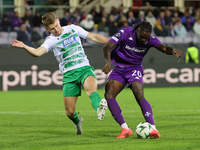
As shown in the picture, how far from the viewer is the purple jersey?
7.58m

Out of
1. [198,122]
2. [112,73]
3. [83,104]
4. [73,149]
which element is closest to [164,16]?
[83,104]

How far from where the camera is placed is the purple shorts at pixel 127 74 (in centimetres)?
761

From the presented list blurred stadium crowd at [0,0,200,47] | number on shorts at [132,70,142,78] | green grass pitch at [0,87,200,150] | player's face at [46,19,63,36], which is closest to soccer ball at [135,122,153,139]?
green grass pitch at [0,87,200,150]

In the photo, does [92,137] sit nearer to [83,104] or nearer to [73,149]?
[73,149]

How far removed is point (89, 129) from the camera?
28.2 feet

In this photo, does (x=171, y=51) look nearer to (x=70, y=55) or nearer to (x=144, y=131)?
(x=144, y=131)

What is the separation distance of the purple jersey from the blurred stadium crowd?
1355cm

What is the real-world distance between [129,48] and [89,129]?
5.81 ft

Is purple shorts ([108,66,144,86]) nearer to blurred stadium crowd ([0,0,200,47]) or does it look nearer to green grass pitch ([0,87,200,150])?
green grass pitch ([0,87,200,150])

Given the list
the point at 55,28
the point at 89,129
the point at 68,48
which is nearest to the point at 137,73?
the point at 68,48

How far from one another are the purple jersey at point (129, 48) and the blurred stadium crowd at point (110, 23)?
1355cm

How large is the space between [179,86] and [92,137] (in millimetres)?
14630

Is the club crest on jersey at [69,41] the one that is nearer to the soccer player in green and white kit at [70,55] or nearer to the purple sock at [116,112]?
the soccer player in green and white kit at [70,55]

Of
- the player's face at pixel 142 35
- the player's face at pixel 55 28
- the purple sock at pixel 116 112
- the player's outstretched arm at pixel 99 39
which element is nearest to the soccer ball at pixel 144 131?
the purple sock at pixel 116 112
